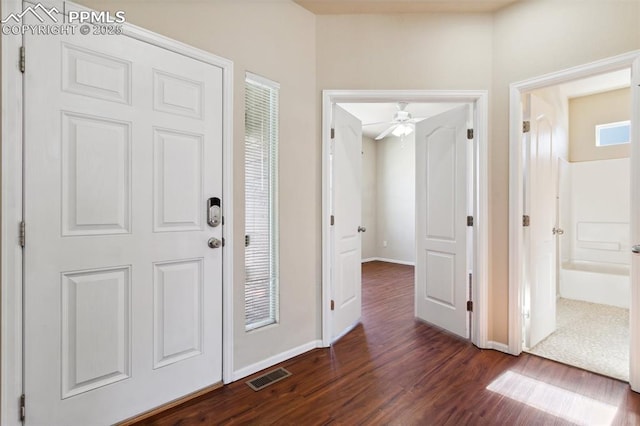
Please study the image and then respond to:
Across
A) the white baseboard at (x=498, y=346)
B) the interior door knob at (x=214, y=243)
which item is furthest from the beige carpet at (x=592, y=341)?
the interior door knob at (x=214, y=243)

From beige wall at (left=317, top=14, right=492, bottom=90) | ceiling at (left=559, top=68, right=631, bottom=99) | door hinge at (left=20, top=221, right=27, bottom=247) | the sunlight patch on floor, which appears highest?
ceiling at (left=559, top=68, right=631, bottom=99)

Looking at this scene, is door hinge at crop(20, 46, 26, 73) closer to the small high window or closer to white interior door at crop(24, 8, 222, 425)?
white interior door at crop(24, 8, 222, 425)

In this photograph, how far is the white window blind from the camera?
2.15 meters

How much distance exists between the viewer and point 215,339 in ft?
6.40

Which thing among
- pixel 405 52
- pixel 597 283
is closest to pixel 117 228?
pixel 405 52

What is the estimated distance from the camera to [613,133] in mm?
4102

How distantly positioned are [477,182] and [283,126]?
64.9 inches

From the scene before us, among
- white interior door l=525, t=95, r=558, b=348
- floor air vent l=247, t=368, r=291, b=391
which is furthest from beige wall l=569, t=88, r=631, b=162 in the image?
floor air vent l=247, t=368, r=291, b=391

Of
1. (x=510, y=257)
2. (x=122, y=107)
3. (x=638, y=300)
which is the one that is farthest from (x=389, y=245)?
(x=122, y=107)

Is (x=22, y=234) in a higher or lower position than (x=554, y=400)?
higher

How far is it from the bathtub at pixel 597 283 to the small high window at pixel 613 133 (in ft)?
5.31

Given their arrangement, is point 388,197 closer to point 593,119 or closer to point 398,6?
point 593,119

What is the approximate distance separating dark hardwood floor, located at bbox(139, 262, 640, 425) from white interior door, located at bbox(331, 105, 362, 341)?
1.06 feet

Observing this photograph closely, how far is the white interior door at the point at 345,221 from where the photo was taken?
2.69 meters
